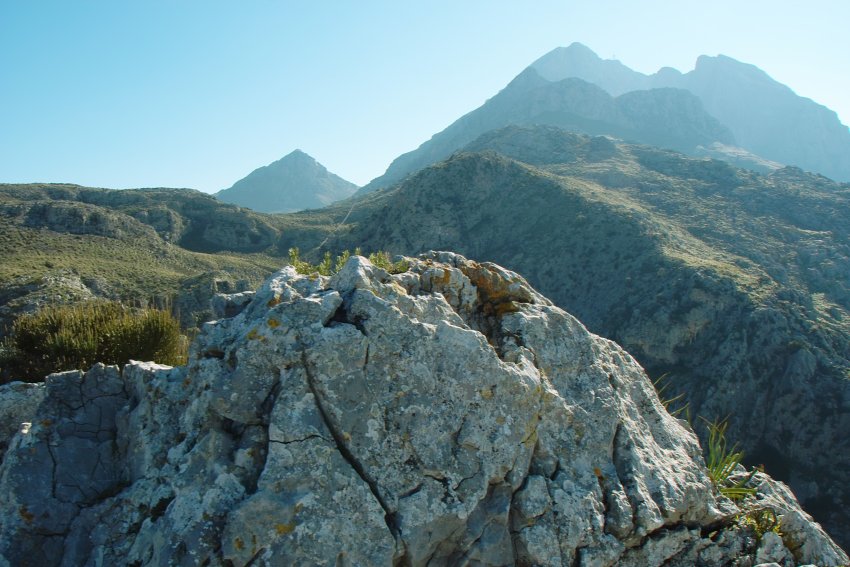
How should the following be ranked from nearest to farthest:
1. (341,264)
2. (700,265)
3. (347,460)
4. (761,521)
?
(347,460), (761,521), (341,264), (700,265)

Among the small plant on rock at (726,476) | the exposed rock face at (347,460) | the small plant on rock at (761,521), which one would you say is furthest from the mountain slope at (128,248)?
→ the small plant on rock at (761,521)

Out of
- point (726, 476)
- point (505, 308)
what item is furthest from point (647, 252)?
point (505, 308)

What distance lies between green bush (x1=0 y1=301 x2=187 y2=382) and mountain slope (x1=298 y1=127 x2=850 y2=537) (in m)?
37.7

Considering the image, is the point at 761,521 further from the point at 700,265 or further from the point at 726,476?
the point at 700,265

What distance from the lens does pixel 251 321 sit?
598cm

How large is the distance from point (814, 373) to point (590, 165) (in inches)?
2279

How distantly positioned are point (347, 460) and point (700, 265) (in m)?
49.3

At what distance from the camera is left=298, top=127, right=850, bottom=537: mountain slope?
36.5 m

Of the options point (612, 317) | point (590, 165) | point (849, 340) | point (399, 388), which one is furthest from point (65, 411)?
point (590, 165)

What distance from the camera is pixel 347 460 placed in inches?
204

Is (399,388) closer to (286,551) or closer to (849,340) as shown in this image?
(286,551)

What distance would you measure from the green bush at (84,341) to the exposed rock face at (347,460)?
226 centimetres

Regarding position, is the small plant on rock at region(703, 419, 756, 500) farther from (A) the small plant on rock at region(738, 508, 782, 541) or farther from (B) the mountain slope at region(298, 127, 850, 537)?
(B) the mountain slope at region(298, 127, 850, 537)

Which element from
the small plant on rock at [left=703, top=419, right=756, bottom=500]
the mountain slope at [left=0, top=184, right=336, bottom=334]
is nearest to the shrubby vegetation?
the small plant on rock at [left=703, top=419, right=756, bottom=500]
